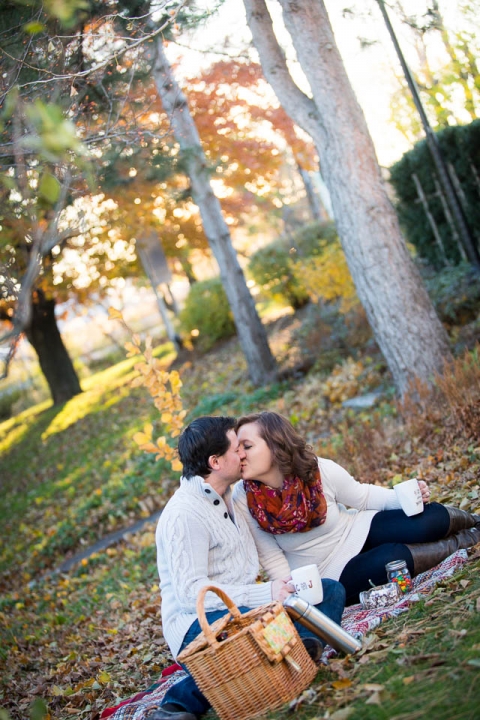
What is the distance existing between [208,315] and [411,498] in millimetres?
12757

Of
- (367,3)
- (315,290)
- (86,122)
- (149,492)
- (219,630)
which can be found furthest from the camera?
(315,290)

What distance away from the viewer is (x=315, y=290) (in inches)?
444

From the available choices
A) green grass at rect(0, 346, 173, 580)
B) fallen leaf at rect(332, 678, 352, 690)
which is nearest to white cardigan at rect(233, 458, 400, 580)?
fallen leaf at rect(332, 678, 352, 690)

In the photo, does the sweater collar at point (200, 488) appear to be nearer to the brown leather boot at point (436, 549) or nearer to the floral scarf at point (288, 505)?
the floral scarf at point (288, 505)

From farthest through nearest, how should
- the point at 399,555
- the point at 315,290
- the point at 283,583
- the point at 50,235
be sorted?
the point at 315,290
the point at 399,555
the point at 283,583
the point at 50,235

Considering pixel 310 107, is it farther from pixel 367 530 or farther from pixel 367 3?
pixel 367 530

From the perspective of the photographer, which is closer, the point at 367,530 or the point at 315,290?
the point at 367,530

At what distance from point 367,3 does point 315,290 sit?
504 cm

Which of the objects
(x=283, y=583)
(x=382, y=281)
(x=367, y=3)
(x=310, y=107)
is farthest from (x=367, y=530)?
(x=367, y=3)

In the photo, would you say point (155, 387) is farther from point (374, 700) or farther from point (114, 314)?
point (374, 700)

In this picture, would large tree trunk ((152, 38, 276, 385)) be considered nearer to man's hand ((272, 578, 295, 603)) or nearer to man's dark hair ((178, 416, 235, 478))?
man's dark hair ((178, 416, 235, 478))

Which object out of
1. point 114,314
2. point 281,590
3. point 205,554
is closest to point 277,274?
point 114,314

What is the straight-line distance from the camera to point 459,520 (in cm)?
378

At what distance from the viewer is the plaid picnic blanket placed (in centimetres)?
331
